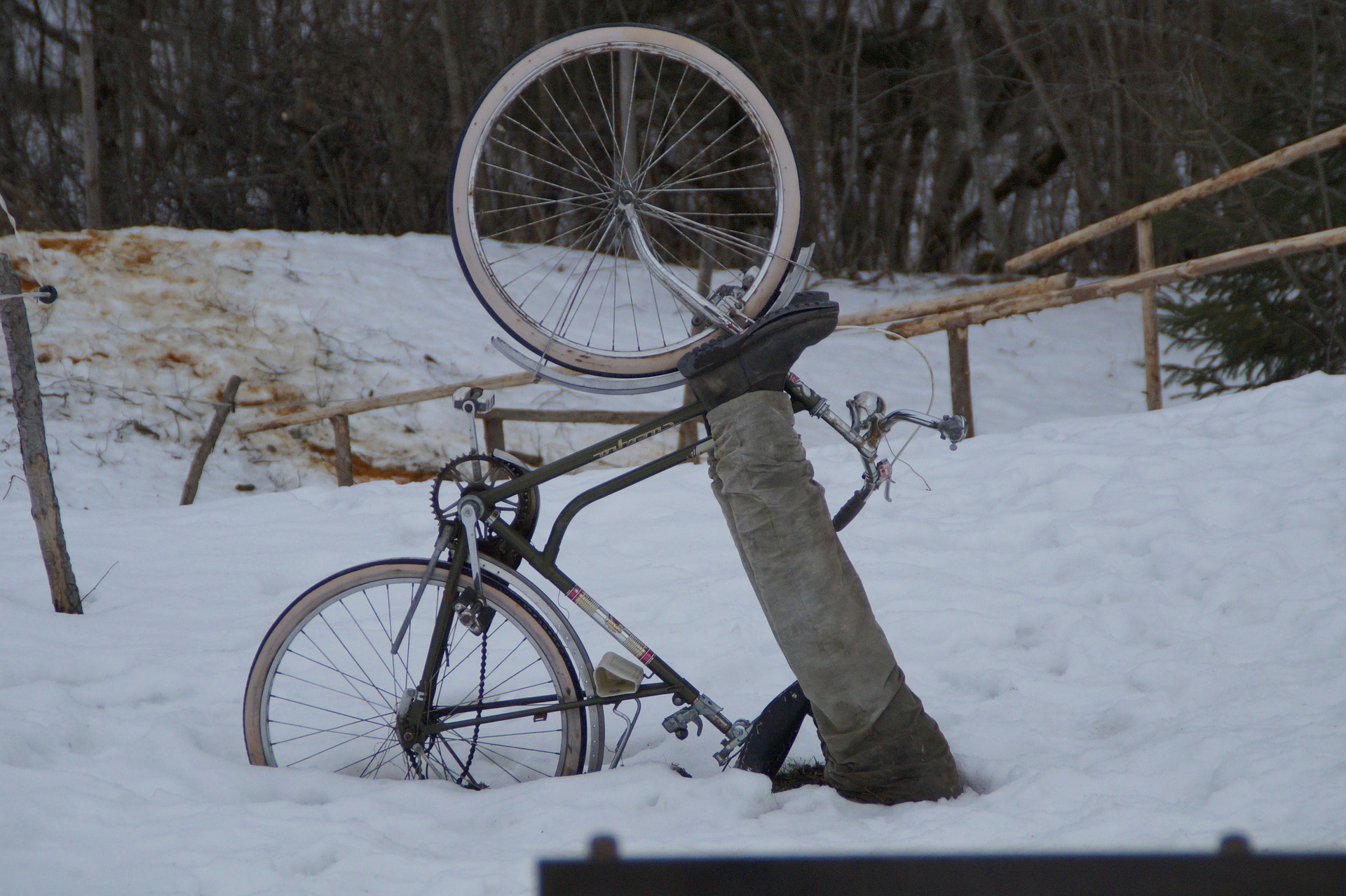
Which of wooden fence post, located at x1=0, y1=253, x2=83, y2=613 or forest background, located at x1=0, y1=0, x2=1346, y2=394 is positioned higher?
forest background, located at x1=0, y1=0, x2=1346, y2=394

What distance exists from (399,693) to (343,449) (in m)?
4.02

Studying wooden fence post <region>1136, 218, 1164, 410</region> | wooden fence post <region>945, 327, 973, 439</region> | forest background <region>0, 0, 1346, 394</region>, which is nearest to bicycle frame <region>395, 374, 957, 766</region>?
wooden fence post <region>945, 327, 973, 439</region>

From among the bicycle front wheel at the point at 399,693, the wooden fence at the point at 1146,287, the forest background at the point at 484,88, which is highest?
the forest background at the point at 484,88

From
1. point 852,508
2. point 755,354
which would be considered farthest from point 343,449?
point 755,354

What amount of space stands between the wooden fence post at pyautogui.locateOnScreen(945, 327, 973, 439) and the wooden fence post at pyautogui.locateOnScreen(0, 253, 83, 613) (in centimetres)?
446

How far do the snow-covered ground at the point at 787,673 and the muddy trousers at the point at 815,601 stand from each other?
0.12m

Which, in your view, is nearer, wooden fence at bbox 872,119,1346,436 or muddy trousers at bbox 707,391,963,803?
muddy trousers at bbox 707,391,963,803

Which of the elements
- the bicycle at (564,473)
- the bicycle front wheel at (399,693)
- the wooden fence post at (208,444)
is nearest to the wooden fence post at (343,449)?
the wooden fence post at (208,444)

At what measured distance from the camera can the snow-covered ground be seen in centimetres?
189

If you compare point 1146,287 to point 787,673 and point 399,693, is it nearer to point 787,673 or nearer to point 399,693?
point 787,673

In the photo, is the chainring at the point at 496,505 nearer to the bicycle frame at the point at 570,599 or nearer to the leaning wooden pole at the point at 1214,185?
the bicycle frame at the point at 570,599

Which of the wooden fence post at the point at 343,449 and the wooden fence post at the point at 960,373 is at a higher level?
the wooden fence post at the point at 960,373

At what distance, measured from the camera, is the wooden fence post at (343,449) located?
6.71 meters

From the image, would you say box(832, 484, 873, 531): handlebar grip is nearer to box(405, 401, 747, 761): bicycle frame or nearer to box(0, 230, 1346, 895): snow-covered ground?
box(405, 401, 747, 761): bicycle frame
